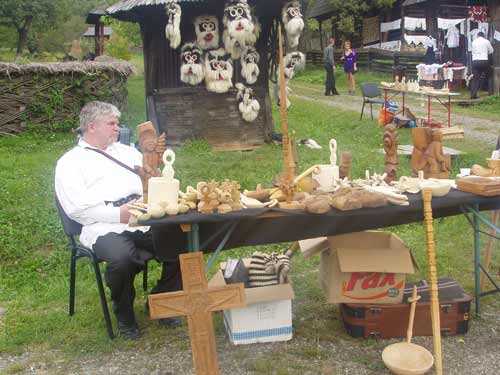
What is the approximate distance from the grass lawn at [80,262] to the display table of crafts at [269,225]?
77 cm

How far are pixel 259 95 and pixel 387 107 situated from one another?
3.23 m

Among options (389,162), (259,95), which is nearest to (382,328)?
(389,162)

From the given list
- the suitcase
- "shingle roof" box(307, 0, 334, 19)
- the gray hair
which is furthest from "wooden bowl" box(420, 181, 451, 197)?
"shingle roof" box(307, 0, 334, 19)

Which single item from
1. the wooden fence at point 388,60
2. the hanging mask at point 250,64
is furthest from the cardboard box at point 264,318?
the wooden fence at point 388,60

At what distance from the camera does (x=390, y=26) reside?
2111 centimetres

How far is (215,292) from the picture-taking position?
9.34 feet

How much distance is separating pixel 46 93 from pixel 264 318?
27.5ft

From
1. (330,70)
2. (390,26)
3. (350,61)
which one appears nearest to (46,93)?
(330,70)

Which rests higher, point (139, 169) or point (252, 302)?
point (139, 169)

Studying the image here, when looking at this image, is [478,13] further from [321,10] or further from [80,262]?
[80,262]

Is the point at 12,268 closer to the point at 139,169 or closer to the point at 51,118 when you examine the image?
the point at 139,169

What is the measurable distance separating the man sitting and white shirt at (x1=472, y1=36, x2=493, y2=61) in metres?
13.2

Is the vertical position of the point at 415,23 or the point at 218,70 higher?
the point at 415,23

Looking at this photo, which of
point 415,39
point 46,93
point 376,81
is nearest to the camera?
point 46,93
